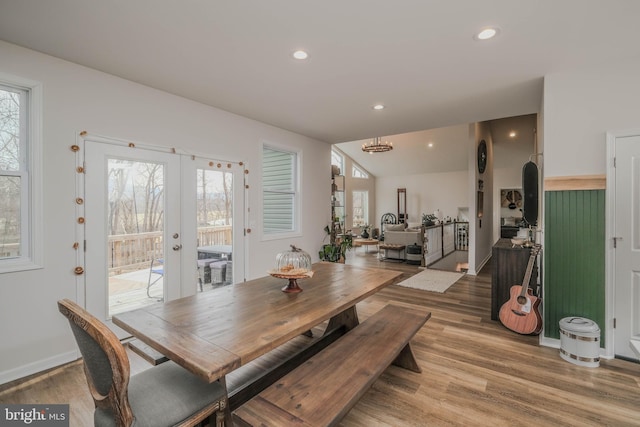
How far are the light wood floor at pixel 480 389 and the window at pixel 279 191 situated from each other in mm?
2169

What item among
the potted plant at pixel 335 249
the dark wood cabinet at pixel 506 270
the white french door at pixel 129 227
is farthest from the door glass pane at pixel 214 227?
the dark wood cabinet at pixel 506 270

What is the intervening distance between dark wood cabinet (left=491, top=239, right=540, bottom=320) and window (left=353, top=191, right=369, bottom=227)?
8.07m

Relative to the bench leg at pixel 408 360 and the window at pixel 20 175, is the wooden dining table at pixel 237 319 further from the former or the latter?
the window at pixel 20 175

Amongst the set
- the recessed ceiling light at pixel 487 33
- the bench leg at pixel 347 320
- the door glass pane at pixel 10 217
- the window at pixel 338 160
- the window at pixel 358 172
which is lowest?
the bench leg at pixel 347 320

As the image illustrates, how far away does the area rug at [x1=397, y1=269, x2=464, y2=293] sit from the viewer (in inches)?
193

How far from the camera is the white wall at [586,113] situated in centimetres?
254

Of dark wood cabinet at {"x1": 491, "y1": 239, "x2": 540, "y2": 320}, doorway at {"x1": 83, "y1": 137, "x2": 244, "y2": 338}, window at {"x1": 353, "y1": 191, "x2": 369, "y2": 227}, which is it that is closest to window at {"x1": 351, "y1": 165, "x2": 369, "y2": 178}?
window at {"x1": 353, "y1": 191, "x2": 369, "y2": 227}

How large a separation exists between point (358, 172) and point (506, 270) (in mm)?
8649

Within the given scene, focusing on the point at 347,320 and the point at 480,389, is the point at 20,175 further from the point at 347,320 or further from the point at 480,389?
the point at 480,389

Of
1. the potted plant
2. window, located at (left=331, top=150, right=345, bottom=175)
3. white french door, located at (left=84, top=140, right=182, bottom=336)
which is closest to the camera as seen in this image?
white french door, located at (left=84, top=140, right=182, bottom=336)

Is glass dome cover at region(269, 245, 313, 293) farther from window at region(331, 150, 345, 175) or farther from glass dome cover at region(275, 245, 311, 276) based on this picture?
window at region(331, 150, 345, 175)

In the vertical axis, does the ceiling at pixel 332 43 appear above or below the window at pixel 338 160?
below

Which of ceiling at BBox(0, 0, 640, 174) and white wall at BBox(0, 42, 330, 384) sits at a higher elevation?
ceiling at BBox(0, 0, 640, 174)

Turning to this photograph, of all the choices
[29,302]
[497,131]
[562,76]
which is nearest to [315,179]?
[562,76]
